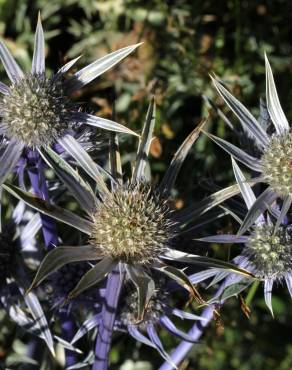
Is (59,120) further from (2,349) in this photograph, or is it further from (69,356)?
(2,349)

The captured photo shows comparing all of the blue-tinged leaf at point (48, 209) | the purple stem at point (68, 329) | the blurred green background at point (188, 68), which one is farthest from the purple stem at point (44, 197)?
the blurred green background at point (188, 68)

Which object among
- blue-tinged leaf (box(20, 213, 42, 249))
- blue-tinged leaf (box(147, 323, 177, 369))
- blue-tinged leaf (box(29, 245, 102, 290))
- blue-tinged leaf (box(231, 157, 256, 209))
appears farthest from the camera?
blue-tinged leaf (box(20, 213, 42, 249))

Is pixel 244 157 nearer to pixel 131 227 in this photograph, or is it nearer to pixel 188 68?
pixel 131 227

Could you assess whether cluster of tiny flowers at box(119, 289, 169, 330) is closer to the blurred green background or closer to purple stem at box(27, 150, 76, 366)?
purple stem at box(27, 150, 76, 366)

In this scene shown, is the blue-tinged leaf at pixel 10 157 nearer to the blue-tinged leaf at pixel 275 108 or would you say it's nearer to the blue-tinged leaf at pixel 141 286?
the blue-tinged leaf at pixel 141 286

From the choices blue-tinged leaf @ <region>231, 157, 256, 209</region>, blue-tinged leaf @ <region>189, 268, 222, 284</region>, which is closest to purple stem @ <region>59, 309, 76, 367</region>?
blue-tinged leaf @ <region>189, 268, 222, 284</region>

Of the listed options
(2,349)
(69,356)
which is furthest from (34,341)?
(2,349)
